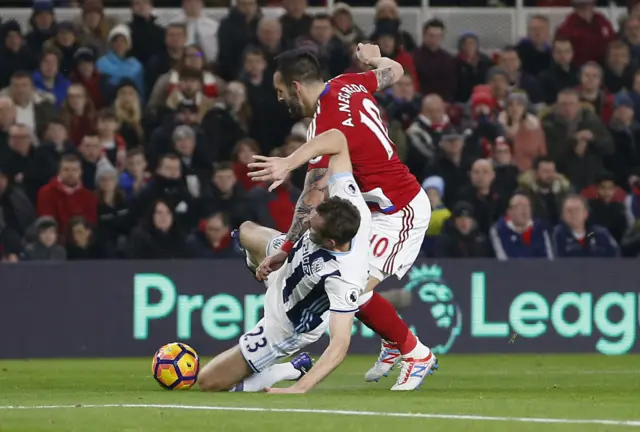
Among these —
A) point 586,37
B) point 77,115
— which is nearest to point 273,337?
point 77,115

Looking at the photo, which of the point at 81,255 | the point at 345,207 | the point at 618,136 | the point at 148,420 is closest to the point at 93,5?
the point at 81,255

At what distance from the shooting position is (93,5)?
1950cm

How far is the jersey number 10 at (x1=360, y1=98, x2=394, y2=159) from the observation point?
11109 mm

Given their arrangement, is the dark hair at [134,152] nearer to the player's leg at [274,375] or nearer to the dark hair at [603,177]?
the dark hair at [603,177]

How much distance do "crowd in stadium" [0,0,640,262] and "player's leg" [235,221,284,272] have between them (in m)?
5.82

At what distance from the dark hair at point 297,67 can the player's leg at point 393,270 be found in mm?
1321

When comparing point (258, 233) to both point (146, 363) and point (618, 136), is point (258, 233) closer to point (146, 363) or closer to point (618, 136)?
point (146, 363)

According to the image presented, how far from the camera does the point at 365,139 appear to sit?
439 inches

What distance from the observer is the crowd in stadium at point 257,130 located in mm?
17438

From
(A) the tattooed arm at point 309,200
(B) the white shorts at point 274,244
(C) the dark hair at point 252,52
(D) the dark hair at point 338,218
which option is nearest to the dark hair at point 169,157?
(C) the dark hair at point 252,52

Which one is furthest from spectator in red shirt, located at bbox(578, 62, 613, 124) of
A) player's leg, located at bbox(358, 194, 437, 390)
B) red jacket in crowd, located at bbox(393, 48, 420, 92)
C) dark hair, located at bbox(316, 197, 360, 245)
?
dark hair, located at bbox(316, 197, 360, 245)

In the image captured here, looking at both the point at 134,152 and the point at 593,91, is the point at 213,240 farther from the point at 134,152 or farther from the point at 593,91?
the point at 593,91

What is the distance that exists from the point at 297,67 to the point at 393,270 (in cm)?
177

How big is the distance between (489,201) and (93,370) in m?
5.77
